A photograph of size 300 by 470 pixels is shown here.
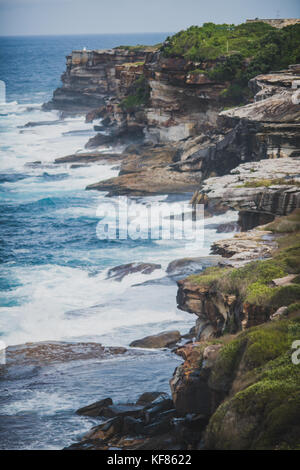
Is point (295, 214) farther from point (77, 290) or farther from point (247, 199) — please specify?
point (77, 290)

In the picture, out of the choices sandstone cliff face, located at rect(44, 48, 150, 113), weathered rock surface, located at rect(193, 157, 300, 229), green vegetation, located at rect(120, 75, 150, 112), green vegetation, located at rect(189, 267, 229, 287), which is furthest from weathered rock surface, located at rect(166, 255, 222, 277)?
sandstone cliff face, located at rect(44, 48, 150, 113)

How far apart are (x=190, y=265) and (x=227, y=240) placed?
6595 mm

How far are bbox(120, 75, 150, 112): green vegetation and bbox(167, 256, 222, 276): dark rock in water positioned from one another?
33.8m

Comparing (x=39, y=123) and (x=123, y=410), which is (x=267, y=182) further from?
(x=39, y=123)

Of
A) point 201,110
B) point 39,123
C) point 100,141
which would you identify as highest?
point 201,110

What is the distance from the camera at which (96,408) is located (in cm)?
1775

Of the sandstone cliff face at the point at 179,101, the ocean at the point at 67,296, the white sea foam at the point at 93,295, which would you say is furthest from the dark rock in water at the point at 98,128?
the white sea foam at the point at 93,295

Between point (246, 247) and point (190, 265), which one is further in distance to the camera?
point (190, 265)

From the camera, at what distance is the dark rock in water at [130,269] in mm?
32219

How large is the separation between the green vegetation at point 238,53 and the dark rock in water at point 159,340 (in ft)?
111

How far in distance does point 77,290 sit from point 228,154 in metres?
19.8

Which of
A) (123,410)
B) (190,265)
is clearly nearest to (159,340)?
(123,410)

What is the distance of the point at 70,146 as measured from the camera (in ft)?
230
